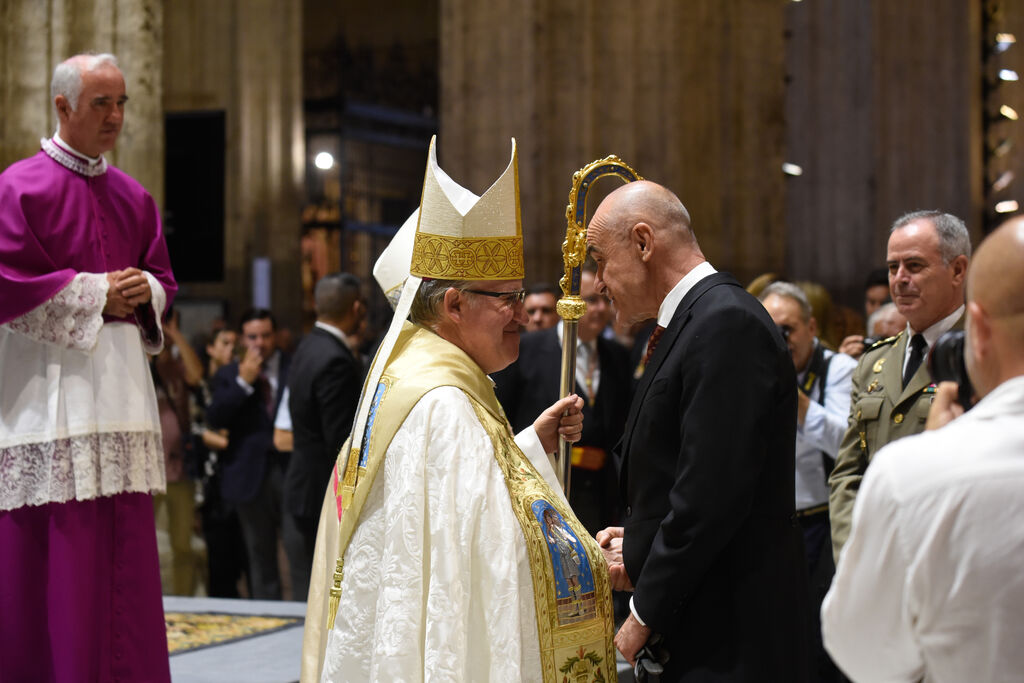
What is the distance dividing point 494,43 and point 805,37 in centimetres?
512

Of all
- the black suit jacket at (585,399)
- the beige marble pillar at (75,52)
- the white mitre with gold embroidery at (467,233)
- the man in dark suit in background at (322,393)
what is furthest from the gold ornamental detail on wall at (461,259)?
the beige marble pillar at (75,52)

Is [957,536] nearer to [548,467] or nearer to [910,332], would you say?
[548,467]

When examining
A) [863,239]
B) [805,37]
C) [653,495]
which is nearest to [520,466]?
[653,495]

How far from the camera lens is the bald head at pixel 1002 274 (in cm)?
167

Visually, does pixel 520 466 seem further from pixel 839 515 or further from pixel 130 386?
pixel 130 386

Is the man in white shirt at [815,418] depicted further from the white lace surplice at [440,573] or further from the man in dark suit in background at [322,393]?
the white lace surplice at [440,573]

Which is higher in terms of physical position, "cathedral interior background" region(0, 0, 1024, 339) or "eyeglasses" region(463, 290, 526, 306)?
"cathedral interior background" region(0, 0, 1024, 339)

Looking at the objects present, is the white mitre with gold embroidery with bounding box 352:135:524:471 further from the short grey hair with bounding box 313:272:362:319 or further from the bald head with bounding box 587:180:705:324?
the short grey hair with bounding box 313:272:362:319

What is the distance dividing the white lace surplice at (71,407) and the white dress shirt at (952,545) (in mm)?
2730

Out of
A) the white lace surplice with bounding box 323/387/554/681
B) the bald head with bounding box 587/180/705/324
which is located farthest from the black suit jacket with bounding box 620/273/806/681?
the white lace surplice with bounding box 323/387/554/681

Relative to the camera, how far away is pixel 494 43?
29.6 ft

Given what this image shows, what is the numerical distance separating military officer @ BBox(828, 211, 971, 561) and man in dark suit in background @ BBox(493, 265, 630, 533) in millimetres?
1939

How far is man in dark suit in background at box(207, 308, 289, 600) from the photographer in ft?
23.6

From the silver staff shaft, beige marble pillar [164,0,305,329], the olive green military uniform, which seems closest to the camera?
the silver staff shaft
